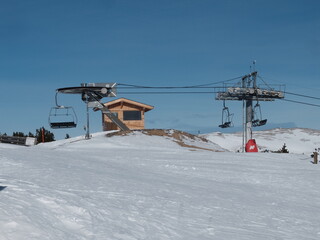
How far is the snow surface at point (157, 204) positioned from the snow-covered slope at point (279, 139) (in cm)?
3338

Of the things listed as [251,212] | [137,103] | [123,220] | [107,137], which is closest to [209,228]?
[123,220]

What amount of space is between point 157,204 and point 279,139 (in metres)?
50.9

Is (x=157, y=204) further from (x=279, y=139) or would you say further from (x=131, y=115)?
(x=279, y=139)

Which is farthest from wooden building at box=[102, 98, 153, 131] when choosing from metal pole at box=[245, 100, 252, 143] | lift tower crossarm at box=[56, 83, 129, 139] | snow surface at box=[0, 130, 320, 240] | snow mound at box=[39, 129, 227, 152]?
snow surface at box=[0, 130, 320, 240]

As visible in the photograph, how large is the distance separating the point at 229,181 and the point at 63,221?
10816 millimetres

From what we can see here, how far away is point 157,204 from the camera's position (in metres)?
10.2

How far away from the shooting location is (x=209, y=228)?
8.50m

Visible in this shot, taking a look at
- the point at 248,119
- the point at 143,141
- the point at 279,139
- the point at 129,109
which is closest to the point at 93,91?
the point at 143,141

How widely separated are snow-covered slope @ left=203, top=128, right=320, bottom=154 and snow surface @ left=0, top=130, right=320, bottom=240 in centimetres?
3338

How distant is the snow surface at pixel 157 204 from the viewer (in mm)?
7410

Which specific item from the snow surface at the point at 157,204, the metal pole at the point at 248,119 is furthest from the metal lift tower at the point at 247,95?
the snow surface at the point at 157,204

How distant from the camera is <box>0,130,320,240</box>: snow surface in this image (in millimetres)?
7410

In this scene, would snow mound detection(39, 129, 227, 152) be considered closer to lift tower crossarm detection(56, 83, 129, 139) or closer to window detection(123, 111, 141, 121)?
lift tower crossarm detection(56, 83, 129, 139)

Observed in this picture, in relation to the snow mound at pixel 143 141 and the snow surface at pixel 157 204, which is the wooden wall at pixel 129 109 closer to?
the snow mound at pixel 143 141
